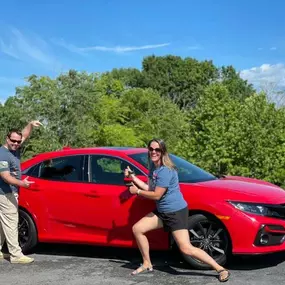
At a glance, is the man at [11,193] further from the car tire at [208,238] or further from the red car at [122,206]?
the car tire at [208,238]

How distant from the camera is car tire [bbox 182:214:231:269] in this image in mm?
5715

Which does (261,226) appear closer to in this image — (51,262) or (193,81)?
(51,262)

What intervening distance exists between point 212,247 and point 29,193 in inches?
104

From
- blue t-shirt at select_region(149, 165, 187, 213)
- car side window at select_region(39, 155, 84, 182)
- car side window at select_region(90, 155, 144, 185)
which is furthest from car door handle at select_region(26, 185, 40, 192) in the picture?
blue t-shirt at select_region(149, 165, 187, 213)

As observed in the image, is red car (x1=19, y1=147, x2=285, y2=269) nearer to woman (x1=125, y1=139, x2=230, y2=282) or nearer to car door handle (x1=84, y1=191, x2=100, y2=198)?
car door handle (x1=84, y1=191, x2=100, y2=198)

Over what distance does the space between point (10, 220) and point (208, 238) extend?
102 inches

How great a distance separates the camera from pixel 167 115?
47.4 meters

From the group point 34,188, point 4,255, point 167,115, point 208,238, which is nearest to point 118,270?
point 208,238

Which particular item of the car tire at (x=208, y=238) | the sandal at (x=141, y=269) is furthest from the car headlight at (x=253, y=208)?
the sandal at (x=141, y=269)

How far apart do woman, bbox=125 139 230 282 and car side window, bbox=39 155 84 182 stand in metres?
1.40

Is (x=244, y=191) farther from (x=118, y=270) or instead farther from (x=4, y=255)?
(x=4, y=255)

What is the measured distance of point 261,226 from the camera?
5.49 m

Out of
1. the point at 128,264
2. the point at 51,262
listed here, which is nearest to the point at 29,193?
the point at 51,262

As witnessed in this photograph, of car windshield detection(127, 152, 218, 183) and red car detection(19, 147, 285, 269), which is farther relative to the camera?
car windshield detection(127, 152, 218, 183)
